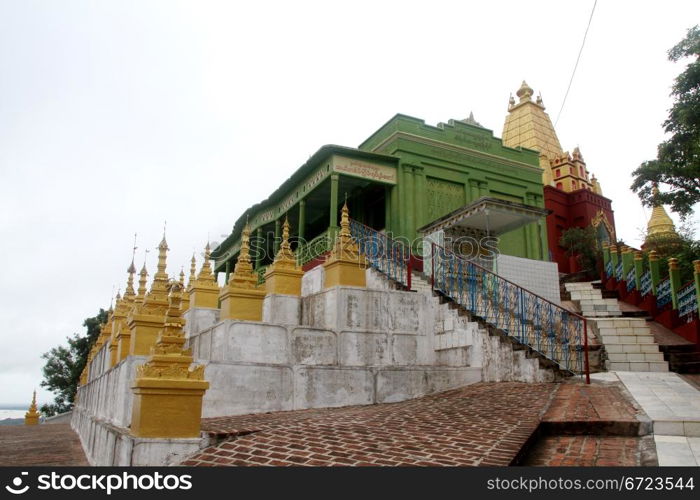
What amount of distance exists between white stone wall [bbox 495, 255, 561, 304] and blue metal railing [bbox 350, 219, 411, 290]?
85.0 inches

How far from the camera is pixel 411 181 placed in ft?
57.8

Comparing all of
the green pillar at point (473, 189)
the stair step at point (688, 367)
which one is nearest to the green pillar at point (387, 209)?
the green pillar at point (473, 189)

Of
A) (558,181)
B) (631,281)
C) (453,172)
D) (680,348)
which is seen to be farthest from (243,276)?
(558,181)

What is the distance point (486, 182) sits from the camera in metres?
19.2

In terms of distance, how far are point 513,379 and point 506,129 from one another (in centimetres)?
2655

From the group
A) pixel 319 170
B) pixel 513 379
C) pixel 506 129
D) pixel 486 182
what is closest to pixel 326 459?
pixel 513 379

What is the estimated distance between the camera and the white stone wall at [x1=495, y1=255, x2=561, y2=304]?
13.1m

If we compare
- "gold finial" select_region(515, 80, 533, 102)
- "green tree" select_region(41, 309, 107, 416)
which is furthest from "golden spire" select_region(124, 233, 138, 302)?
"gold finial" select_region(515, 80, 533, 102)

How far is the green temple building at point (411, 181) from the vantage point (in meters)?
17.0

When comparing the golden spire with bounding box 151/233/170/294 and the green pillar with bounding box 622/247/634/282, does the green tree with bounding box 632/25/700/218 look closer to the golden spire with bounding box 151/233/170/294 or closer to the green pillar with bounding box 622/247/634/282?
the green pillar with bounding box 622/247/634/282

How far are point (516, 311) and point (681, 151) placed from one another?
532cm

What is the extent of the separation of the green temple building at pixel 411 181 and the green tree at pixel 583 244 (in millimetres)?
5049

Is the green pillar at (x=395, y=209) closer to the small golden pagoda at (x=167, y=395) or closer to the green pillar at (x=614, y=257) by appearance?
the green pillar at (x=614, y=257)
